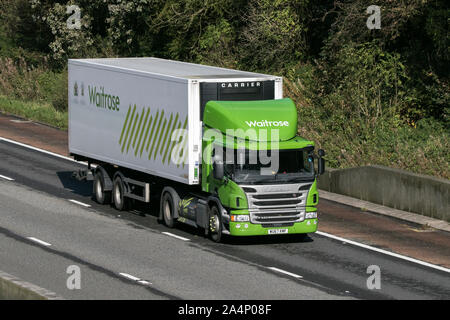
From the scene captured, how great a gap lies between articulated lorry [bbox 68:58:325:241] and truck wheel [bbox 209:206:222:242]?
0.9 inches

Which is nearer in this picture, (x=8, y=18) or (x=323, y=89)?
(x=323, y=89)

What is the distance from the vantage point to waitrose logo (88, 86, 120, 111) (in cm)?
2645

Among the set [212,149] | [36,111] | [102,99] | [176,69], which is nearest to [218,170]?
[212,149]

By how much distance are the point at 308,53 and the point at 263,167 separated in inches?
813

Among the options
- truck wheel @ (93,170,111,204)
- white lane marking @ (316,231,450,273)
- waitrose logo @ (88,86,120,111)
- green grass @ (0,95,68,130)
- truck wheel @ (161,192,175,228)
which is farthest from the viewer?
green grass @ (0,95,68,130)

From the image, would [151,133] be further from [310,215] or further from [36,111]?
[36,111]

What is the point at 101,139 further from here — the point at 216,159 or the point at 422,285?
the point at 422,285

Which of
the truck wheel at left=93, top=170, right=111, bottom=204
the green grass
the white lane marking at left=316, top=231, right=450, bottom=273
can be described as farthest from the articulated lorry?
the green grass

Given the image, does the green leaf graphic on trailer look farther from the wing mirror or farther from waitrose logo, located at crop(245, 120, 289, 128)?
waitrose logo, located at crop(245, 120, 289, 128)
